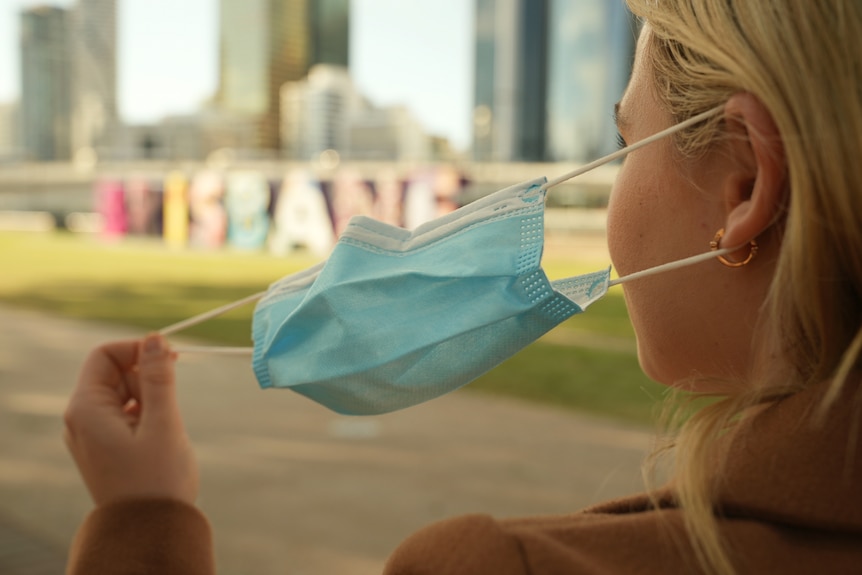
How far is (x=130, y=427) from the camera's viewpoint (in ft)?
4.62

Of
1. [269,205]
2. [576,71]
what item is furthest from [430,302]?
[576,71]

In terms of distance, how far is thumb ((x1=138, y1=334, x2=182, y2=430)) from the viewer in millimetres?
1404

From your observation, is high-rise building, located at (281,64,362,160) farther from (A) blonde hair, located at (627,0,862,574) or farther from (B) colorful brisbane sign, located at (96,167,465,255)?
(A) blonde hair, located at (627,0,862,574)

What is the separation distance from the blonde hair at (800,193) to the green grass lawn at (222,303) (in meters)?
0.50

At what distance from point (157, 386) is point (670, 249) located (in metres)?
0.89

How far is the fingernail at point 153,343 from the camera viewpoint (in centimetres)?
151

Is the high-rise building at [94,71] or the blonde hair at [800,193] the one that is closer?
the blonde hair at [800,193]

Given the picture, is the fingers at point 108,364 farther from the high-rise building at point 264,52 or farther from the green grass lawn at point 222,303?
the high-rise building at point 264,52

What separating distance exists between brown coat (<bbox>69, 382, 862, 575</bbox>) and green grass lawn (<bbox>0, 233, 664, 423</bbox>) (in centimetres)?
61

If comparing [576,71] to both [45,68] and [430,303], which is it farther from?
[430,303]

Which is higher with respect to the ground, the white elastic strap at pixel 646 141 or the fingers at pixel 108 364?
the white elastic strap at pixel 646 141

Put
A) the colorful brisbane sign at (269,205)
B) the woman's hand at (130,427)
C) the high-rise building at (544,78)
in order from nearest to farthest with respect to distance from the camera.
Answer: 1. the woman's hand at (130,427)
2. the colorful brisbane sign at (269,205)
3. the high-rise building at (544,78)

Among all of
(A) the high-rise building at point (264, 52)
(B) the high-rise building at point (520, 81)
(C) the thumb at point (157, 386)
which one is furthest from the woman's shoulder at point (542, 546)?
(A) the high-rise building at point (264, 52)

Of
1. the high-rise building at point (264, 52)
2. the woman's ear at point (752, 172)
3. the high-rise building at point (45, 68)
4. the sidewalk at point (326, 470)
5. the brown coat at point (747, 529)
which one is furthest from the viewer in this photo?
the high-rise building at point (264, 52)
